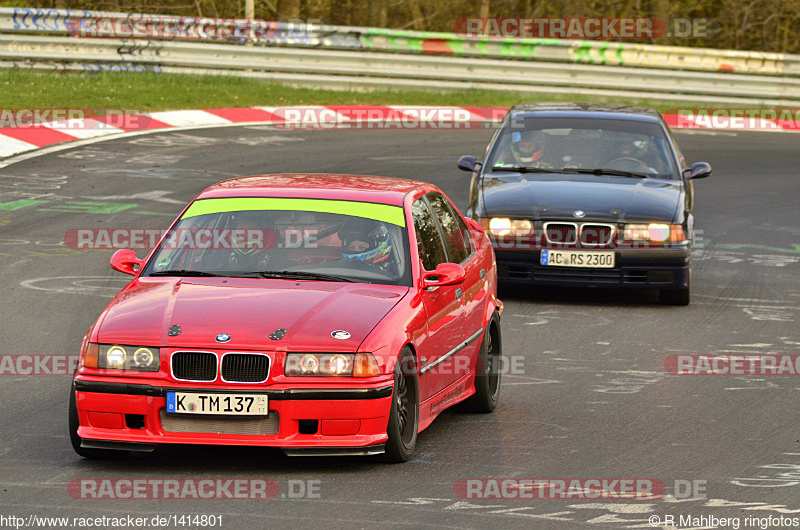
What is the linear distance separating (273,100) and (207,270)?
16879 mm

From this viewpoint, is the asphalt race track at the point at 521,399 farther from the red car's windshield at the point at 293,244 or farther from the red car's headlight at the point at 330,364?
the red car's windshield at the point at 293,244

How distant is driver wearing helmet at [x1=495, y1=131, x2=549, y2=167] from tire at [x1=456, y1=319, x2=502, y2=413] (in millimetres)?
4813

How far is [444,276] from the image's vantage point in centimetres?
751

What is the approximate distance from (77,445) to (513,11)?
36.5 m

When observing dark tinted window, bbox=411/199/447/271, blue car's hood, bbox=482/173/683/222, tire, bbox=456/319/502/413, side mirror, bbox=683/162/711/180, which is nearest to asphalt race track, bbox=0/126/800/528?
tire, bbox=456/319/502/413

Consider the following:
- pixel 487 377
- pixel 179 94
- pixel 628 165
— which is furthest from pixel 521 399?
pixel 179 94

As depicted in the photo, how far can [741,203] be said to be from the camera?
18.3 m

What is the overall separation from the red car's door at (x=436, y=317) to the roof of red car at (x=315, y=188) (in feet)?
0.60

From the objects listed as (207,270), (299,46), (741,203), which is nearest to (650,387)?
(207,270)

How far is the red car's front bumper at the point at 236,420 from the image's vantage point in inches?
253

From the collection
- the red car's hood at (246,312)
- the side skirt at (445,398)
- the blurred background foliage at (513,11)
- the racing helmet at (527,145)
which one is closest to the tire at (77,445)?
the red car's hood at (246,312)

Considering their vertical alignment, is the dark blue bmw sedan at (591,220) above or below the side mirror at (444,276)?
below

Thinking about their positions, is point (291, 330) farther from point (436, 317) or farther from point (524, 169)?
point (524, 169)

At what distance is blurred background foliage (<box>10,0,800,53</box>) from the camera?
118 ft
